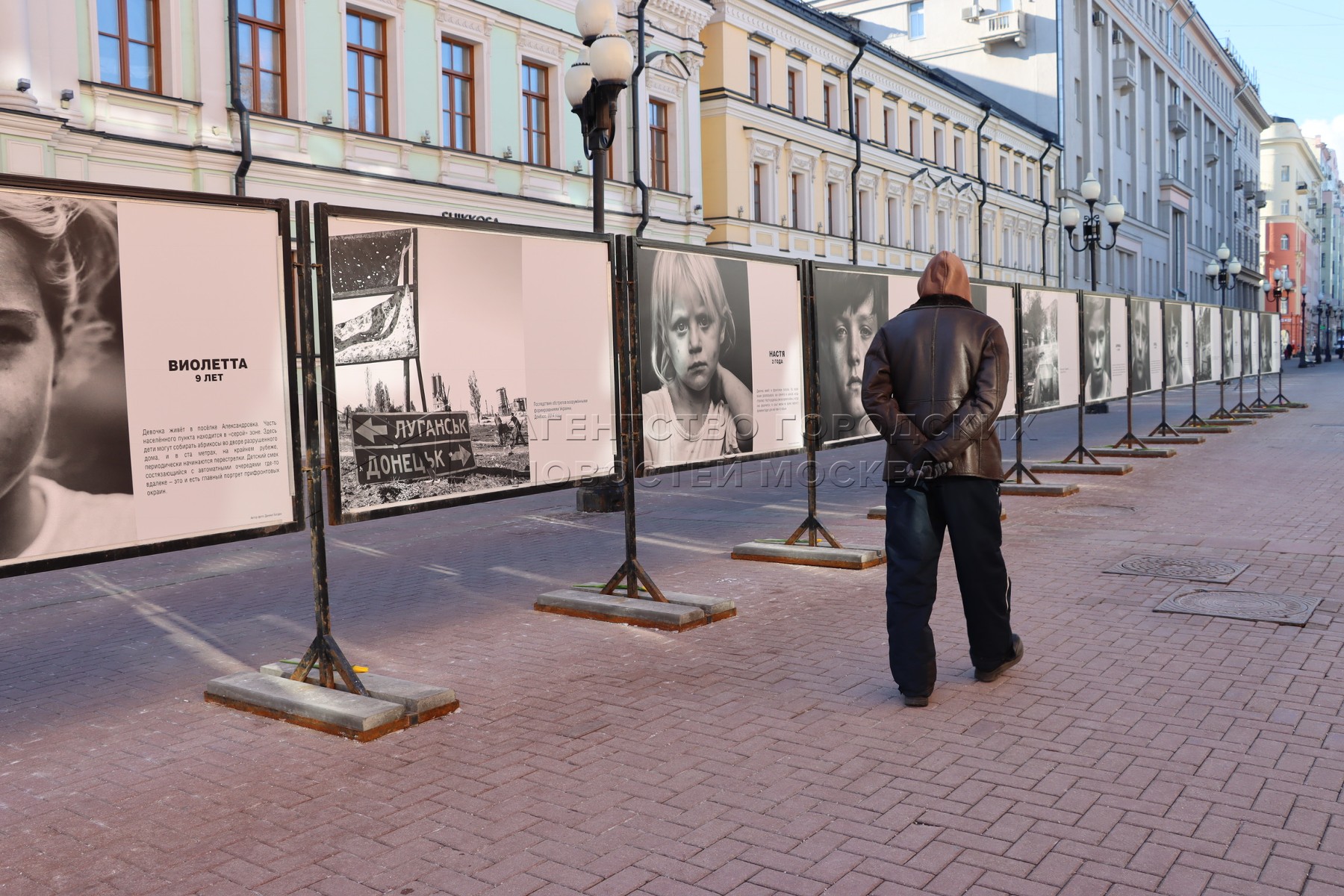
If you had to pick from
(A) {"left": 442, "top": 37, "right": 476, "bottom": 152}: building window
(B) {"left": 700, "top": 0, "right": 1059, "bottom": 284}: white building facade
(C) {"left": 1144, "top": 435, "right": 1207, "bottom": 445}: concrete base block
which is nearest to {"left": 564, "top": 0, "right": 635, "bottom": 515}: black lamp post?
(A) {"left": 442, "top": 37, "right": 476, "bottom": 152}: building window

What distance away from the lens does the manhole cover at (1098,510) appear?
11.5m

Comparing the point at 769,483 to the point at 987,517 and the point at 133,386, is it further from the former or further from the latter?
the point at 133,386

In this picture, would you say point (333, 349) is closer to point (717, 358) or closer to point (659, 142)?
point (717, 358)

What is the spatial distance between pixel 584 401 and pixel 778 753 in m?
2.93

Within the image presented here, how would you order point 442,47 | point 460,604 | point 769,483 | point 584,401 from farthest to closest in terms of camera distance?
point 442,47 → point 769,483 → point 460,604 → point 584,401

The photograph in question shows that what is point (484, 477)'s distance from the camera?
638 cm

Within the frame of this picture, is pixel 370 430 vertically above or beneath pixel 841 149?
beneath

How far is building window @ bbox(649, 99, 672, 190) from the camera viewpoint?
91.8ft

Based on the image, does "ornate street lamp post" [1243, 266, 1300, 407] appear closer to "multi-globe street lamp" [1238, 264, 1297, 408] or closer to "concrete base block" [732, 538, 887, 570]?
"multi-globe street lamp" [1238, 264, 1297, 408]

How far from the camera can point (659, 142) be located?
1113 inches

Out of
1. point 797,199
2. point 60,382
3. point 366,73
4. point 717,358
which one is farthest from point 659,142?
point 60,382

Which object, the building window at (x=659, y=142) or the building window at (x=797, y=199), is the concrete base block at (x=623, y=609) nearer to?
the building window at (x=659, y=142)

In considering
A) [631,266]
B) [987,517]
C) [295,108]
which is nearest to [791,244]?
[295,108]

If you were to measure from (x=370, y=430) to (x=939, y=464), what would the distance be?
8.54ft
